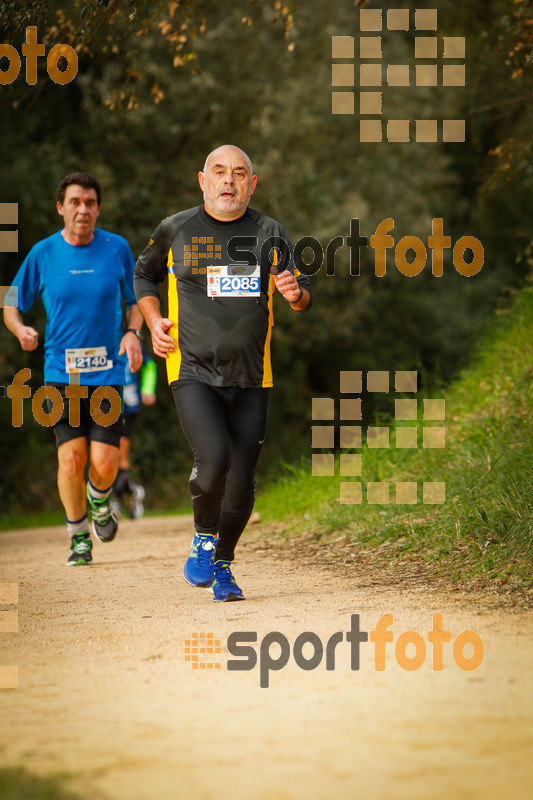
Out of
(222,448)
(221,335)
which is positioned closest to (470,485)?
(222,448)

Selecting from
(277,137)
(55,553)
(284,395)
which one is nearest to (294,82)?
(277,137)

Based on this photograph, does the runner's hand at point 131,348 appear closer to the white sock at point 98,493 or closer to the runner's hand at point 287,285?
the white sock at point 98,493

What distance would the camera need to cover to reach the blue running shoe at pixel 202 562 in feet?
18.3

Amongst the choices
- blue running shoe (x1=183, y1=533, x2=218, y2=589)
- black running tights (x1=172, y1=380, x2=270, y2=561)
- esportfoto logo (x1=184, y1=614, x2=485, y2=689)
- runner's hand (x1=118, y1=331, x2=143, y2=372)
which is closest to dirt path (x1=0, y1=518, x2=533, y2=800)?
esportfoto logo (x1=184, y1=614, x2=485, y2=689)

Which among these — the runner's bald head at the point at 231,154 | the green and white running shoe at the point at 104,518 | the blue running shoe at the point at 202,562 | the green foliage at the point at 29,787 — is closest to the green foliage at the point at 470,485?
the blue running shoe at the point at 202,562

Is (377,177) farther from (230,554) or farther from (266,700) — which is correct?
(266,700)

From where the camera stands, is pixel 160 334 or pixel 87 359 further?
pixel 87 359

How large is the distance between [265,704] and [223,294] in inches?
94.1

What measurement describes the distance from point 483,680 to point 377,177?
17202 millimetres

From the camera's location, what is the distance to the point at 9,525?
1378 centimetres

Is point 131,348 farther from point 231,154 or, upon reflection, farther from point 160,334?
point 231,154

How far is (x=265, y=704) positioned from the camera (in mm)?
3674

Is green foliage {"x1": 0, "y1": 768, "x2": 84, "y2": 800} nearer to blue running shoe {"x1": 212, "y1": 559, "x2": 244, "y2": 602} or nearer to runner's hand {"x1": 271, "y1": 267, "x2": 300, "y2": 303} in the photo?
blue running shoe {"x1": 212, "y1": 559, "x2": 244, "y2": 602}

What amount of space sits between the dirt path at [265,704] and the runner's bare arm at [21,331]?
178 centimetres
